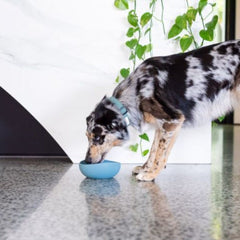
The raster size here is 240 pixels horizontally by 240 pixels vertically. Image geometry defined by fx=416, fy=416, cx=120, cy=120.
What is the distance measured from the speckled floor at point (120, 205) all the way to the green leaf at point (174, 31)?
1012 millimetres

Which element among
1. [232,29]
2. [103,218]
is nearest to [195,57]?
[103,218]

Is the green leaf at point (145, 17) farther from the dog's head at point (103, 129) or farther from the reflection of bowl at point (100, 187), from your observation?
the reflection of bowl at point (100, 187)

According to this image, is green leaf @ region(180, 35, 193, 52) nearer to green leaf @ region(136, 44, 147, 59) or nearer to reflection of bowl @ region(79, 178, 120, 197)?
green leaf @ region(136, 44, 147, 59)

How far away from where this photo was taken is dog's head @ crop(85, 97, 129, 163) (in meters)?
2.63

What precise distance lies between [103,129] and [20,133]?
50.2 inches

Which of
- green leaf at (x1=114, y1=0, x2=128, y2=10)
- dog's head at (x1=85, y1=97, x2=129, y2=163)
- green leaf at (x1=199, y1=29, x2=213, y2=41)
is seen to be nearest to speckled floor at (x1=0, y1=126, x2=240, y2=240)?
dog's head at (x1=85, y1=97, x2=129, y2=163)

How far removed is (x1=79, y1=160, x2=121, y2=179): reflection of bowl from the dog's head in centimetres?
7

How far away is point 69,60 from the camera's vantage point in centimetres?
322

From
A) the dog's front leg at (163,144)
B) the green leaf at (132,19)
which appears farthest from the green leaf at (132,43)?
the dog's front leg at (163,144)

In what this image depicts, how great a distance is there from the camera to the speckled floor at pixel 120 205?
1.48 m

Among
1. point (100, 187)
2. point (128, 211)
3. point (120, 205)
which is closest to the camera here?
point (128, 211)

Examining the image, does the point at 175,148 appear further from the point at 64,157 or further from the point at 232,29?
the point at 232,29

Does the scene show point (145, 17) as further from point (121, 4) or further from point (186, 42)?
point (186, 42)

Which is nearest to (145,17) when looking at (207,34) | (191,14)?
(191,14)
